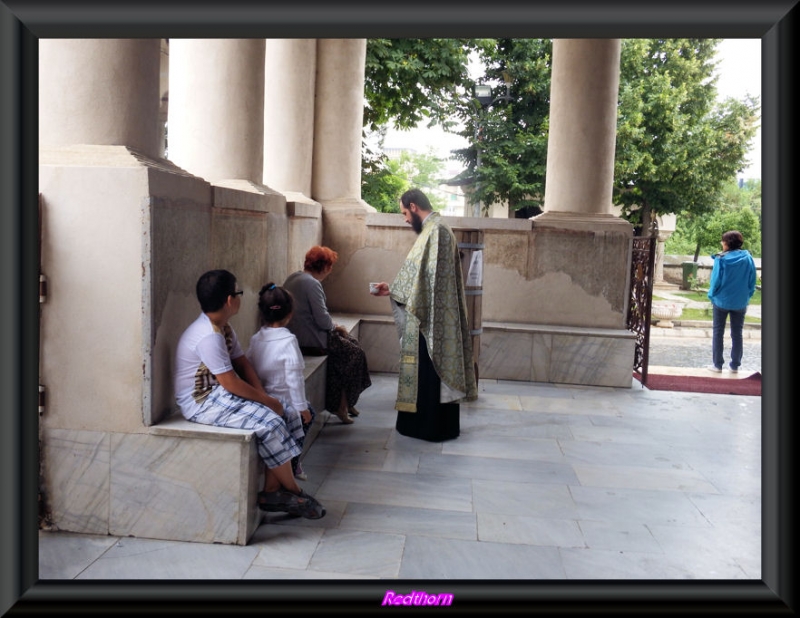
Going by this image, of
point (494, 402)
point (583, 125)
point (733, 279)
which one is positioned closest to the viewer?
point (494, 402)

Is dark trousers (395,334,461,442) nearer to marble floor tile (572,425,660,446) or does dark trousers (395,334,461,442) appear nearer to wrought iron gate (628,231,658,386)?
marble floor tile (572,425,660,446)

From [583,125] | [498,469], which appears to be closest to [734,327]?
[583,125]

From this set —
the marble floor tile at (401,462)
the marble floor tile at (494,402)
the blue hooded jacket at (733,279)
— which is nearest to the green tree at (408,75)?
the blue hooded jacket at (733,279)

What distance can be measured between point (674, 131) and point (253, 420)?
21392 millimetres

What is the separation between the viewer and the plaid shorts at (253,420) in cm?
354

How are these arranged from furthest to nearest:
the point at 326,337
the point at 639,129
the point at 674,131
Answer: the point at 674,131, the point at 639,129, the point at 326,337

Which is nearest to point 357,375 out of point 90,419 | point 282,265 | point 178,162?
point 282,265

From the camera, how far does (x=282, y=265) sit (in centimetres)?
628

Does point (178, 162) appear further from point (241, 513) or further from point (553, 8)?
point (553, 8)

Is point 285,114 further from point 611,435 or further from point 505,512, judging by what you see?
point 505,512

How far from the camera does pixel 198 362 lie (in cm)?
357

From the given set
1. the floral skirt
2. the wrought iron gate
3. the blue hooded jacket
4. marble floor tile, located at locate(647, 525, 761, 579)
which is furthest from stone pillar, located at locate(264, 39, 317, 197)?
marble floor tile, located at locate(647, 525, 761, 579)

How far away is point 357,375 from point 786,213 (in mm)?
4422
